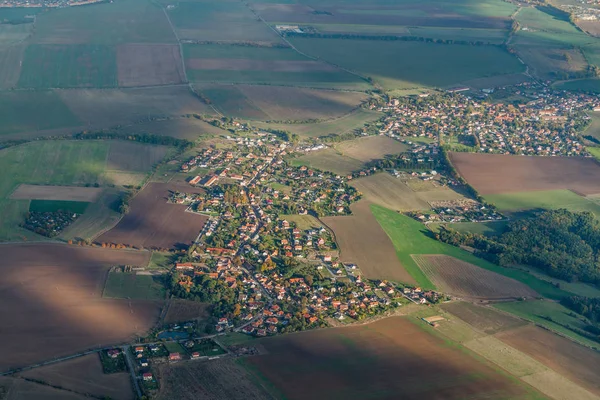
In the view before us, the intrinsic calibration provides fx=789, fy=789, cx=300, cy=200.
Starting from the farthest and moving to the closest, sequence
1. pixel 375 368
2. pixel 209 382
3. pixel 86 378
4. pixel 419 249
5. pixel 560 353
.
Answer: pixel 419 249, pixel 560 353, pixel 375 368, pixel 209 382, pixel 86 378

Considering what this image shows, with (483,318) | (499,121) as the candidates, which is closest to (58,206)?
(483,318)

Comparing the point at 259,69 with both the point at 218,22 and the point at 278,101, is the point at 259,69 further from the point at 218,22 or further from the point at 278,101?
the point at 218,22

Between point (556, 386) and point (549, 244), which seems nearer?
point (556, 386)

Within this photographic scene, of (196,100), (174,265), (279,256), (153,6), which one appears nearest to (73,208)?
(174,265)

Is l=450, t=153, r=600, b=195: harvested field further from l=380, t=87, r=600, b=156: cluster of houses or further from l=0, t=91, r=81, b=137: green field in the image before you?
l=0, t=91, r=81, b=137: green field

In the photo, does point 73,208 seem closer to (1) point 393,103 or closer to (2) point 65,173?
(2) point 65,173

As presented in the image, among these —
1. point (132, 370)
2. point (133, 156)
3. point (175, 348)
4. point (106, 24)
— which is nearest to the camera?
point (132, 370)

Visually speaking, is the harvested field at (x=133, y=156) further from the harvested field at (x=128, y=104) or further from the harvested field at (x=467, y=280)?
the harvested field at (x=467, y=280)

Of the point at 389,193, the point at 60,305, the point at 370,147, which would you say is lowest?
the point at 60,305

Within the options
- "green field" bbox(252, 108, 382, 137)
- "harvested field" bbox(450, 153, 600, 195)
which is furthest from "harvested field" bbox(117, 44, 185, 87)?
"harvested field" bbox(450, 153, 600, 195)
